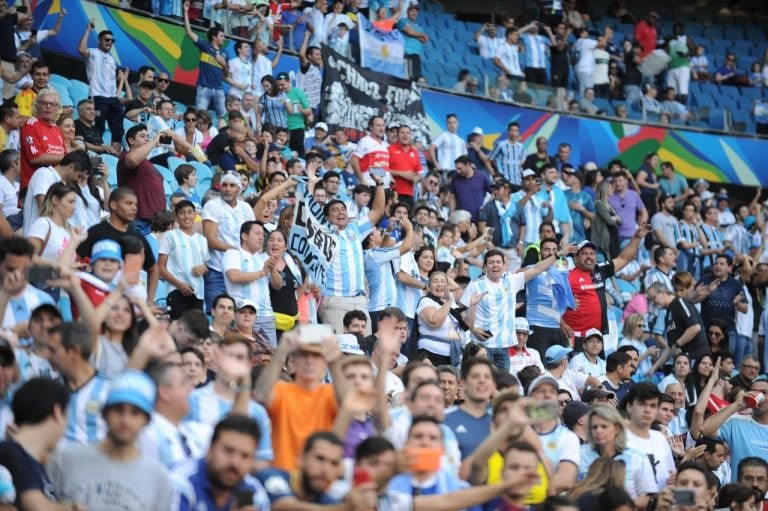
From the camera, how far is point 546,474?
7.29 m

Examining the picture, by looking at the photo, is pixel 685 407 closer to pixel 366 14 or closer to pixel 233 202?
pixel 233 202

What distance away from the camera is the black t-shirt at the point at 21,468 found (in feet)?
18.1

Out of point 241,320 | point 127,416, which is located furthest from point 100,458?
point 241,320

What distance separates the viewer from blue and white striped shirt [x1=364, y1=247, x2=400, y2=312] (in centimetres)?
1229

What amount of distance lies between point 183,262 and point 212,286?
347mm

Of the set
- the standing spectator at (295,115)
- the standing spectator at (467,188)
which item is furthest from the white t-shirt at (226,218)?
the standing spectator at (467,188)

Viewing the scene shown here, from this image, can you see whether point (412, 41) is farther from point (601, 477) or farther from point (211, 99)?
point (601, 477)

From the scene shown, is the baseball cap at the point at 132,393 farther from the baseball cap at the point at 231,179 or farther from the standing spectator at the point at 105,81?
the standing spectator at the point at 105,81

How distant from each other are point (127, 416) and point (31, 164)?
19.4ft

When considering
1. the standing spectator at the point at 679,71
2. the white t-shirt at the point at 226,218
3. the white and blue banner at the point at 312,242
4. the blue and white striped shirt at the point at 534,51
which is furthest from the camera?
the standing spectator at the point at 679,71

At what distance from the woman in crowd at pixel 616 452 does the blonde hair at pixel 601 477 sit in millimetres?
179

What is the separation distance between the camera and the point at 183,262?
10766 mm

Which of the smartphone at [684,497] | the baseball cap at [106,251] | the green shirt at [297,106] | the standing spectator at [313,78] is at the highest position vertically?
the standing spectator at [313,78]

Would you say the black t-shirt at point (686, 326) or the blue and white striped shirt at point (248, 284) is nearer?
the blue and white striped shirt at point (248, 284)
